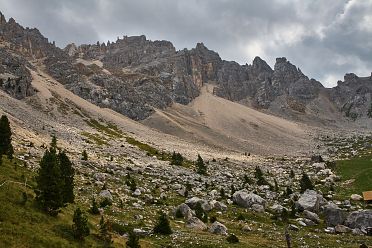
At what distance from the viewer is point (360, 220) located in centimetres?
4469

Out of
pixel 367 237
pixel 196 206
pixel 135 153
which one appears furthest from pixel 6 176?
pixel 135 153

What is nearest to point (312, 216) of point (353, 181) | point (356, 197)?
point (356, 197)

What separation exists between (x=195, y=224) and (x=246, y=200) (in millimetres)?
15249

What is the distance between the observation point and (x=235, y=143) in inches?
6491

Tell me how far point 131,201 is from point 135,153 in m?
45.3

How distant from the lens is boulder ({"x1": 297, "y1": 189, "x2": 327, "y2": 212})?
52.4 m

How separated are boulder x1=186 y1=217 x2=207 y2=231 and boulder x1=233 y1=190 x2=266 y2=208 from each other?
13741 mm

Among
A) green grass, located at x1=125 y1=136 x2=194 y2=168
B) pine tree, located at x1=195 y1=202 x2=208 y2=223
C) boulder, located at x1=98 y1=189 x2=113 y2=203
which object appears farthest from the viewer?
green grass, located at x1=125 y1=136 x2=194 y2=168

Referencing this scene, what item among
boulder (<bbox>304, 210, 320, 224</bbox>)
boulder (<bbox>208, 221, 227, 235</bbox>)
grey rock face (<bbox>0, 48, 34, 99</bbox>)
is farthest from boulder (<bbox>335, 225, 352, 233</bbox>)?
grey rock face (<bbox>0, 48, 34, 99</bbox>)

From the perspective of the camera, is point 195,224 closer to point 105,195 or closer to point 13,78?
point 105,195

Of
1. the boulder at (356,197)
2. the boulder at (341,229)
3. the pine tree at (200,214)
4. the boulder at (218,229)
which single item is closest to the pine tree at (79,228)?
the boulder at (218,229)

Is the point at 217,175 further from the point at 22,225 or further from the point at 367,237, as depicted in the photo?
the point at 22,225

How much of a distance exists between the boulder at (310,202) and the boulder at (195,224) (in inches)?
692

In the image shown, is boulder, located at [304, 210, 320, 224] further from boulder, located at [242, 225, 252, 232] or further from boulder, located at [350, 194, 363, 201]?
boulder, located at [350, 194, 363, 201]
